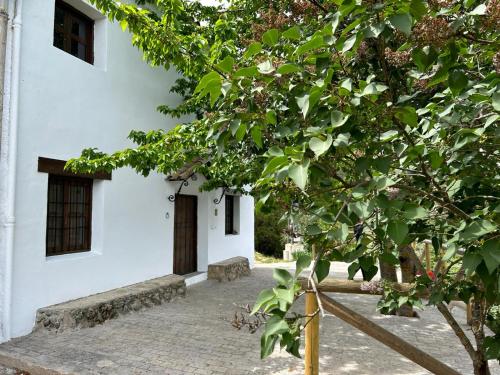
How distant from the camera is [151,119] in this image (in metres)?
8.27

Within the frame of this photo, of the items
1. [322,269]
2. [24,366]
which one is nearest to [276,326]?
[322,269]

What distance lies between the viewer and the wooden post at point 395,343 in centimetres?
242

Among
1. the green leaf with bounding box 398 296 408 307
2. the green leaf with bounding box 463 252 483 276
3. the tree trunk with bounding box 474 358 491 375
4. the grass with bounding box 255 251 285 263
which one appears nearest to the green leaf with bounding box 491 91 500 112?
the green leaf with bounding box 463 252 483 276

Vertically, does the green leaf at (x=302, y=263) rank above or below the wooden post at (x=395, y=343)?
above

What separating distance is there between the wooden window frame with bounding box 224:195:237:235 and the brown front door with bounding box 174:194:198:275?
2.24 metres

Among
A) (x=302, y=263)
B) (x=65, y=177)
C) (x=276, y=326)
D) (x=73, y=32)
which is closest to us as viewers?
(x=276, y=326)

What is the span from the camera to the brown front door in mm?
9672

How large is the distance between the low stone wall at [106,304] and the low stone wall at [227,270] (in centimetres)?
221

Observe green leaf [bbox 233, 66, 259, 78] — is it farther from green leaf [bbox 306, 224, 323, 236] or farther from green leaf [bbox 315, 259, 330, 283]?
green leaf [bbox 315, 259, 330, 283]

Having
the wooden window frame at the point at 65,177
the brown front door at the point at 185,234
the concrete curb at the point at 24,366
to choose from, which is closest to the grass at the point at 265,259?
the brown front door at the point at 185,234

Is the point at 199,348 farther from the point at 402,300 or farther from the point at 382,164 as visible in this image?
the point at 382,164

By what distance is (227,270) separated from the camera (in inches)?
415

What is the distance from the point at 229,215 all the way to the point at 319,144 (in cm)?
1185

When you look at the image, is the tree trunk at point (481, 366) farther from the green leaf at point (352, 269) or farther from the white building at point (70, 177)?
the white building at point (70, 177)
